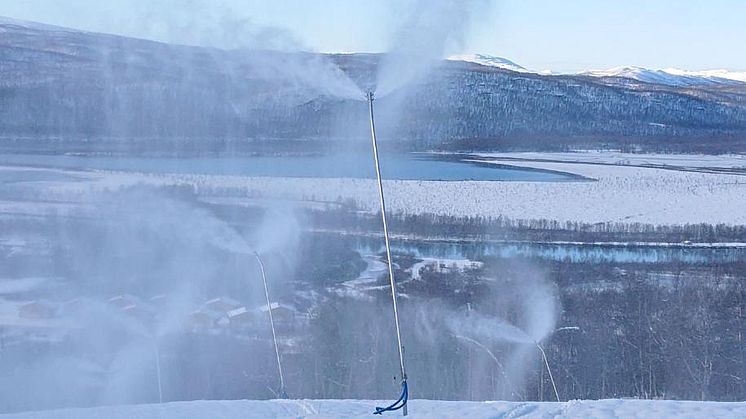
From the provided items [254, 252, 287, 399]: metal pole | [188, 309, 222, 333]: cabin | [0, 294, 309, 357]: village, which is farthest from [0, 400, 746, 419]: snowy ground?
[188, 309, 222, 333]: cabin

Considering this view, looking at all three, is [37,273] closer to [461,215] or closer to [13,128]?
[461,215]

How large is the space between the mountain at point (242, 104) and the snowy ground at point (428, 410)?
224 centimetres

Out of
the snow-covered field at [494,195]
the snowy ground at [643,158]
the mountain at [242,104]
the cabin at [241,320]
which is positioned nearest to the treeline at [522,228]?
the snow-covered field at [494,195]

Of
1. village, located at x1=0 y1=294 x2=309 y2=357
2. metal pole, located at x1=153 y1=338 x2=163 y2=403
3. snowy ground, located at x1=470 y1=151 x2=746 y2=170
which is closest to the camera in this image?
metal pole, located at x1=153 y1=338 x2=163 y2=403

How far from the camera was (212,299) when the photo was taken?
998 centimetres

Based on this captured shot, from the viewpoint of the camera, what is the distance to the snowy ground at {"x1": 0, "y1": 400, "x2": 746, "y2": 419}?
5.22m

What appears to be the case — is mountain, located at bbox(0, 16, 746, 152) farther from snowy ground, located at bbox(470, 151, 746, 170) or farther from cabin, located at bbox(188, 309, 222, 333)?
cabin, located at bbox(188, 309, 222, 333)

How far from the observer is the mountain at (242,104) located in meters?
11.7

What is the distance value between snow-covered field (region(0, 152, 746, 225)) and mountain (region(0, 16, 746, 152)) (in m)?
1.09

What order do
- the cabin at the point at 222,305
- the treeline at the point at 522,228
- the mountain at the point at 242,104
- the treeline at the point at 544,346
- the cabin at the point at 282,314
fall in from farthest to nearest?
the treeline at the point at 522,228 → the mountain at the point at 242,104 → the cabin at the point at 222,305 → the cabin at the point at 282,314 → the treeline at the point at 544,346

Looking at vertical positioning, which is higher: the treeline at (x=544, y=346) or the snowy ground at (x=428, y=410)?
the snowy ground at (x=428, y=410)

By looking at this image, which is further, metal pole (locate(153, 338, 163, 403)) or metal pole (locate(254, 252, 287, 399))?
metal pole (locate(153, 338, 163, 403))

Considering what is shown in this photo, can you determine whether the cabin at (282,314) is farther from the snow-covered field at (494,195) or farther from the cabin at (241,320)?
the snow-covered field at (494,195)

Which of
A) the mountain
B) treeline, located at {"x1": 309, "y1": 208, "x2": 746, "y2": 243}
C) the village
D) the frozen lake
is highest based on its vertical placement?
the mountain
